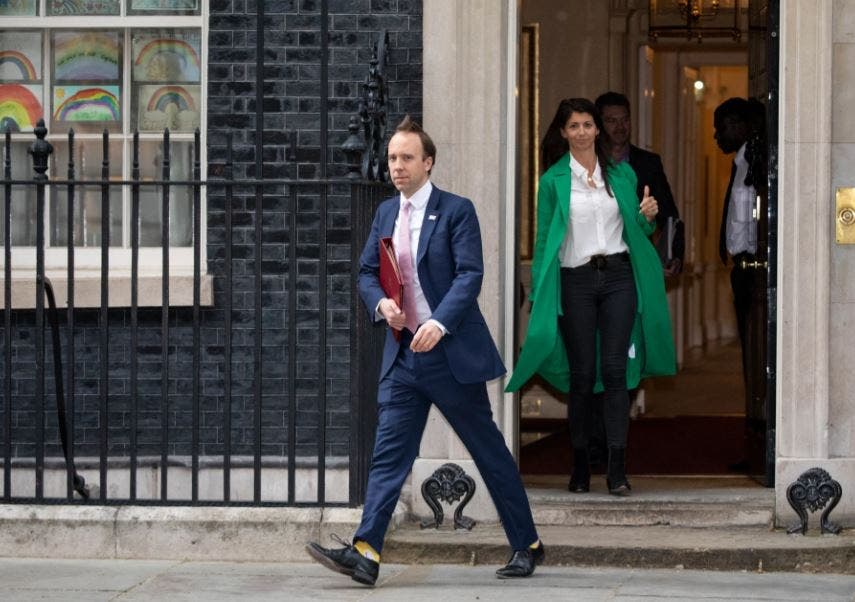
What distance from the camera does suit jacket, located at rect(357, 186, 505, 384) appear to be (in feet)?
24.3

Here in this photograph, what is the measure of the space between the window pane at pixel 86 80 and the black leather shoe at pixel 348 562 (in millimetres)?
2966

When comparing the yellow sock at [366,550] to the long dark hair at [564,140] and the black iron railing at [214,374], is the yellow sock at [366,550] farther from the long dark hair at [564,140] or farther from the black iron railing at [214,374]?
the long dark hair at [564,140]

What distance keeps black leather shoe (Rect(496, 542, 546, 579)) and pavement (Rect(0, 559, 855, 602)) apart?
0.13 feet

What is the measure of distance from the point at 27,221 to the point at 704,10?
7.10 m

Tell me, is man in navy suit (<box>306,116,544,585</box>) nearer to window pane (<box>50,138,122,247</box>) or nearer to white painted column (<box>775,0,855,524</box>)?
white painted column (<box>775,0,855,524</box>)

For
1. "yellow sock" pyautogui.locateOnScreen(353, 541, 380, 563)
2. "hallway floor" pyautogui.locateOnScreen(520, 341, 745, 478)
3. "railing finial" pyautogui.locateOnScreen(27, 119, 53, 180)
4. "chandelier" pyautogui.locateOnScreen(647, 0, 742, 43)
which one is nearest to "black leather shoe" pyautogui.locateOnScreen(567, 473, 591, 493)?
"hallway floor" pyautogui.locateOnScreen(520, 341, 745, 478)

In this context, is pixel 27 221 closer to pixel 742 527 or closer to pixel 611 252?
pixel 611 252

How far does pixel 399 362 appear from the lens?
752cm

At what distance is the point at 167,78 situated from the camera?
946cm

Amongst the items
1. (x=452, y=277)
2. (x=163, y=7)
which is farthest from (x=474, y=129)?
(x=163, y=7)

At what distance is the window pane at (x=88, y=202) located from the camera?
944 cm

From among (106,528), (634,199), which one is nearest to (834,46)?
(634,199)

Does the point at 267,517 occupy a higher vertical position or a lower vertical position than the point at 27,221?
lower

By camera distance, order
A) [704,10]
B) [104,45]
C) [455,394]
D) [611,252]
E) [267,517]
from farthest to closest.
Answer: [704,10] < [104,45] < [611,252] < [267,517] < [455,394]
